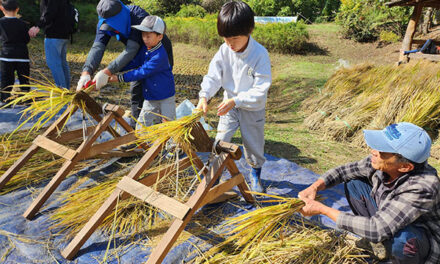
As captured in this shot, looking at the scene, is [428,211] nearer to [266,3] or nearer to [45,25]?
[45,25]

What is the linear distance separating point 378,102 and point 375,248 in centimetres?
287

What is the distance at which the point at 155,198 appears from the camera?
1.72m

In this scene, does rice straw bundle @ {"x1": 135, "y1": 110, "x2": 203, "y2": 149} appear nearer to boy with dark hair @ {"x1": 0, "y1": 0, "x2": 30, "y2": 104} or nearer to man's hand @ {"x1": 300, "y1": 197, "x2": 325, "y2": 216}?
man's hand @ {"x1": 300, "y1": 197, "x2": 325, "y2": 216}

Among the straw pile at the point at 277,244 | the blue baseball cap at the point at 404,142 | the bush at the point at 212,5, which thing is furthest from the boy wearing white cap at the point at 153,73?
the bush at the point at 212,5

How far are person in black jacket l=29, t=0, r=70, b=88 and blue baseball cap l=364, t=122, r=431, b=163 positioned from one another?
3.97m

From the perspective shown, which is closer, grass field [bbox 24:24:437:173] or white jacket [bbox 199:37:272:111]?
white jacket [bbox 199:37:272:111]

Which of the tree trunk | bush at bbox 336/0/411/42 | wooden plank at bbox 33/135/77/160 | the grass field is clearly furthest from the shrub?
wooden plank at bbox 33/135/77/160

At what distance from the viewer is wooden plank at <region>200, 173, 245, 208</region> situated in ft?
6.08

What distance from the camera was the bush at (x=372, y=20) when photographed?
11727mm

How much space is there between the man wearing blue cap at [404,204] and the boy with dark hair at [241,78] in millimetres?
756

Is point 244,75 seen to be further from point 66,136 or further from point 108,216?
point 66,136

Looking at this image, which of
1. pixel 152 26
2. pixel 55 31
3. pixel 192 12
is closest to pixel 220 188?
pixel 152 26

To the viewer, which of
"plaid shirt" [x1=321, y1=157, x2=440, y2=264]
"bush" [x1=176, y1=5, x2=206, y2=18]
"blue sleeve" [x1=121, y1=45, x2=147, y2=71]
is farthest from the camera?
"bush" [x1=176, y1=5, x2=206, y2=18]

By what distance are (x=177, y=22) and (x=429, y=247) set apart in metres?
13.2
